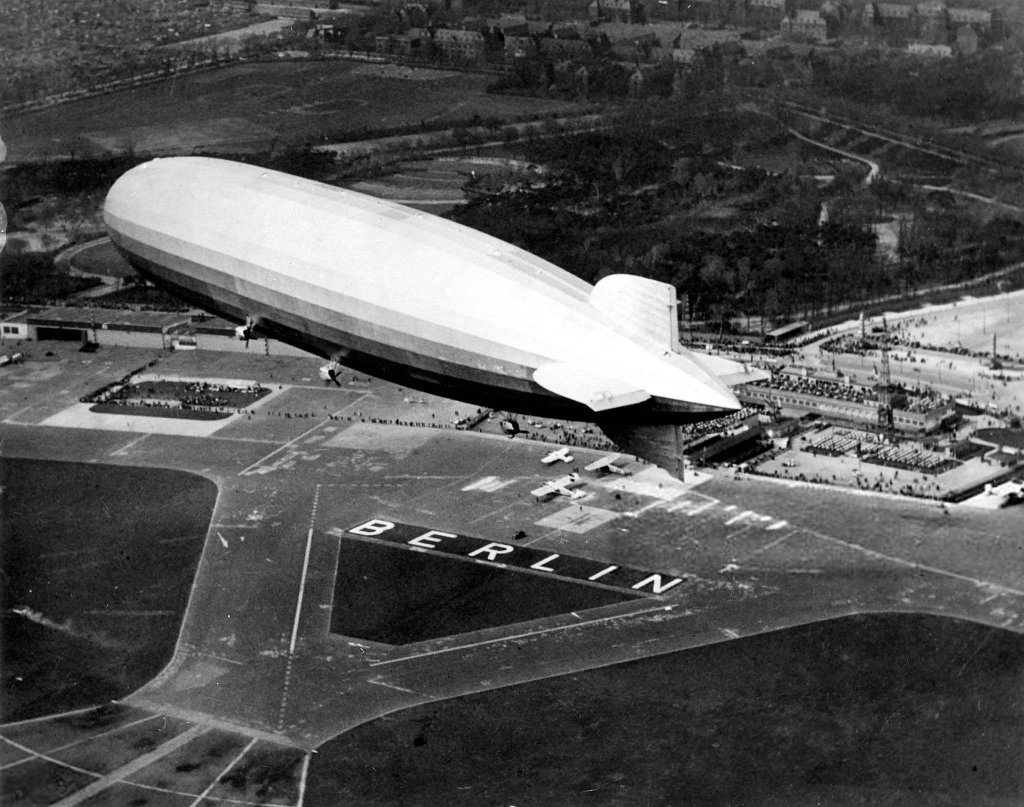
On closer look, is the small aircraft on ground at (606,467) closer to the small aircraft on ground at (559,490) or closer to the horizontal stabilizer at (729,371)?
the small aircraft on ground at (559,490)

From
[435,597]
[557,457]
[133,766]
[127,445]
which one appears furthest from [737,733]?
[127,445]

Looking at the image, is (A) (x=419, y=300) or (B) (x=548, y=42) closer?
(A) (x=419, y=300)

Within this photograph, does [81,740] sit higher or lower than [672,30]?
lower

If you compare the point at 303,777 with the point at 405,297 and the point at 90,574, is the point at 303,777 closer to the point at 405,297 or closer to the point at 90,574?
the point at 405,297

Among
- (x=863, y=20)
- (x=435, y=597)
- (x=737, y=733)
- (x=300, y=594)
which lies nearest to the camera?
(x=737, y=733)

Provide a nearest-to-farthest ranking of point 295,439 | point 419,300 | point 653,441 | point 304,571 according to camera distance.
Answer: point 653,441 → point 419,300 → point 304,571 → point 295,439

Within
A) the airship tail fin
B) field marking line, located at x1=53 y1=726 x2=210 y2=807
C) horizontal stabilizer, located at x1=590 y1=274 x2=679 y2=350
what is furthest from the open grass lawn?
horizontal stabilizer, located at x1=590 y1=274 x2=679 y2=350
